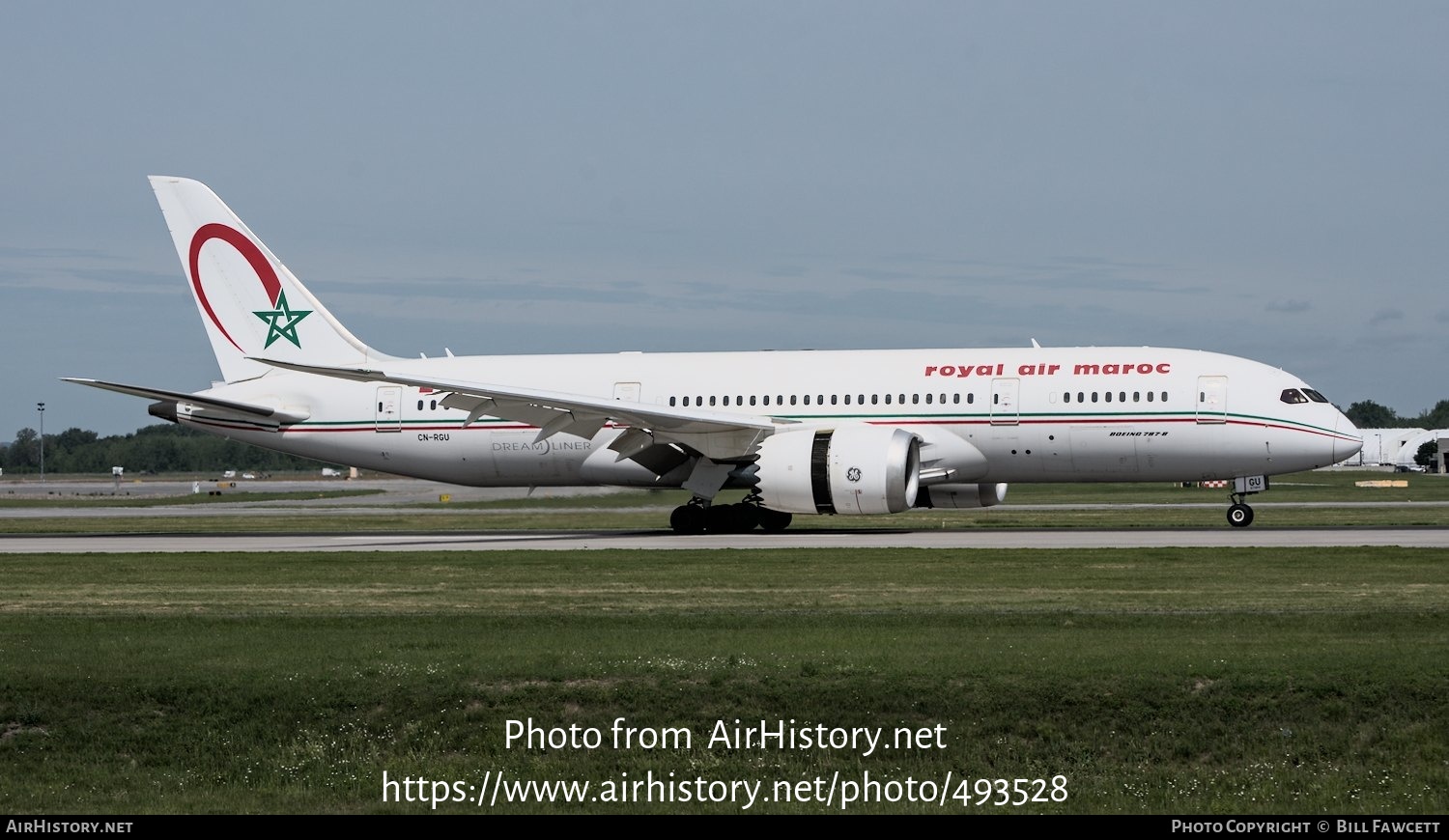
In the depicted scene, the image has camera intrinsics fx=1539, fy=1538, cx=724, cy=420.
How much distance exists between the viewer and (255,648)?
48.6 feet

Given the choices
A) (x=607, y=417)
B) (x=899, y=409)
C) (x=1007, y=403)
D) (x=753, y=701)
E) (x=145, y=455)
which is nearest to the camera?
(x=753, y=701)

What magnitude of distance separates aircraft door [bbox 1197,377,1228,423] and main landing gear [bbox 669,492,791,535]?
8972mm

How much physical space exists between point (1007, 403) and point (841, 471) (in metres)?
4.00

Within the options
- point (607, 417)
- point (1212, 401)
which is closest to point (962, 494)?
point (1212, 401)

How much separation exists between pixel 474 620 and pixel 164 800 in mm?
6079

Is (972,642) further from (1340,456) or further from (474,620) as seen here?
(1340,456)

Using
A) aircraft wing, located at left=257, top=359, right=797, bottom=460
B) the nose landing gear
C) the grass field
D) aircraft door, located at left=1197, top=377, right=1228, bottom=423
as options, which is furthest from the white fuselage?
the grass field

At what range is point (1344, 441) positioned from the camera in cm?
3050

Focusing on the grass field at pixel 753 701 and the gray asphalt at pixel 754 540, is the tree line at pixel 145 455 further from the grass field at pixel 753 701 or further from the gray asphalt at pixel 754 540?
the grass field at pixel 753 701

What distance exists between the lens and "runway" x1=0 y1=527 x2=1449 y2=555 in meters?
26.9

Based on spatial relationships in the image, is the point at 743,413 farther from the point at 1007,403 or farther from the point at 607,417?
the point at 1007,403

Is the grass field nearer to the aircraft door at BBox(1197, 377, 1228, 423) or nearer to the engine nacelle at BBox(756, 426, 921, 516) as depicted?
the engine nacelle at BBox(756, 426, 921, 516)

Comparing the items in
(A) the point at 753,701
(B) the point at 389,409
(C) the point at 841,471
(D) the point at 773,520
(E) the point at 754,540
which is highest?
(B) the point at 389,409
